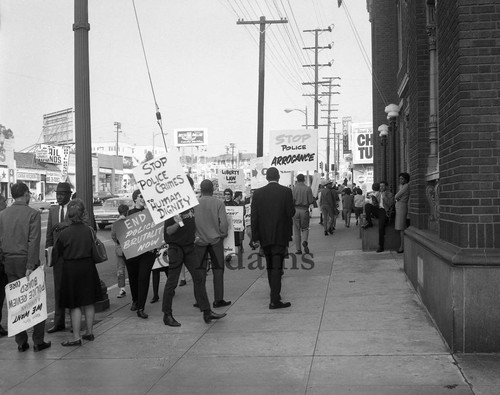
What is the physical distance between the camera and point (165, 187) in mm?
7883

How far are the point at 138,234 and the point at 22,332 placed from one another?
2.35 m

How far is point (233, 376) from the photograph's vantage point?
18.5 ft

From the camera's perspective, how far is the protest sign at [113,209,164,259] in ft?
28.5

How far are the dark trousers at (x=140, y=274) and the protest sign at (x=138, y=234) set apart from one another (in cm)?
13

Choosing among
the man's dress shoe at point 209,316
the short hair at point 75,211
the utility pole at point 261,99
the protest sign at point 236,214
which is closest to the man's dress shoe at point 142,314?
the man's dress shoe at point 209,316

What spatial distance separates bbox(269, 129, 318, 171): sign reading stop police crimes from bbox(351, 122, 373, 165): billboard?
1899 inches

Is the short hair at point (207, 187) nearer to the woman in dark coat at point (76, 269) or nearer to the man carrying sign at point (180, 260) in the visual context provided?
the man carrying sign at point (180, 260)

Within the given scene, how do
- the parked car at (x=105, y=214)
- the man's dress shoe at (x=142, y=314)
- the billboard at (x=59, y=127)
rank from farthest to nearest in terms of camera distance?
the billboard at (x=59, y=127), the parked car at (x=105, y=214), the man's dress shoe at (x=142, y=314)

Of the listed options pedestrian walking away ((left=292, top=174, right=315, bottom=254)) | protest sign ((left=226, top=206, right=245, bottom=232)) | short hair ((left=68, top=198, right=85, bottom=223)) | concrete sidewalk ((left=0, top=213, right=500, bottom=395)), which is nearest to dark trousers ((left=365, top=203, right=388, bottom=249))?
pedestrian walking away ((left=292, top=174, right=315, bottom=254))

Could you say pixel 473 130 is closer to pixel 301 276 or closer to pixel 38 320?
pixel 38 320

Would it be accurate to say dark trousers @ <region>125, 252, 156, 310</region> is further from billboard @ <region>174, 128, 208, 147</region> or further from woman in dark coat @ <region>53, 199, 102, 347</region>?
billboard @ <region>174, 128, 208, 147</region>

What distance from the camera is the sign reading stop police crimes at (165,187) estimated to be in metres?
7.78

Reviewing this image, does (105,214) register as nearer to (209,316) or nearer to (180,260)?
(180,260)

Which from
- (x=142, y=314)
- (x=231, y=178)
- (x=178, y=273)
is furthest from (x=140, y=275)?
(x=231, y=178)
